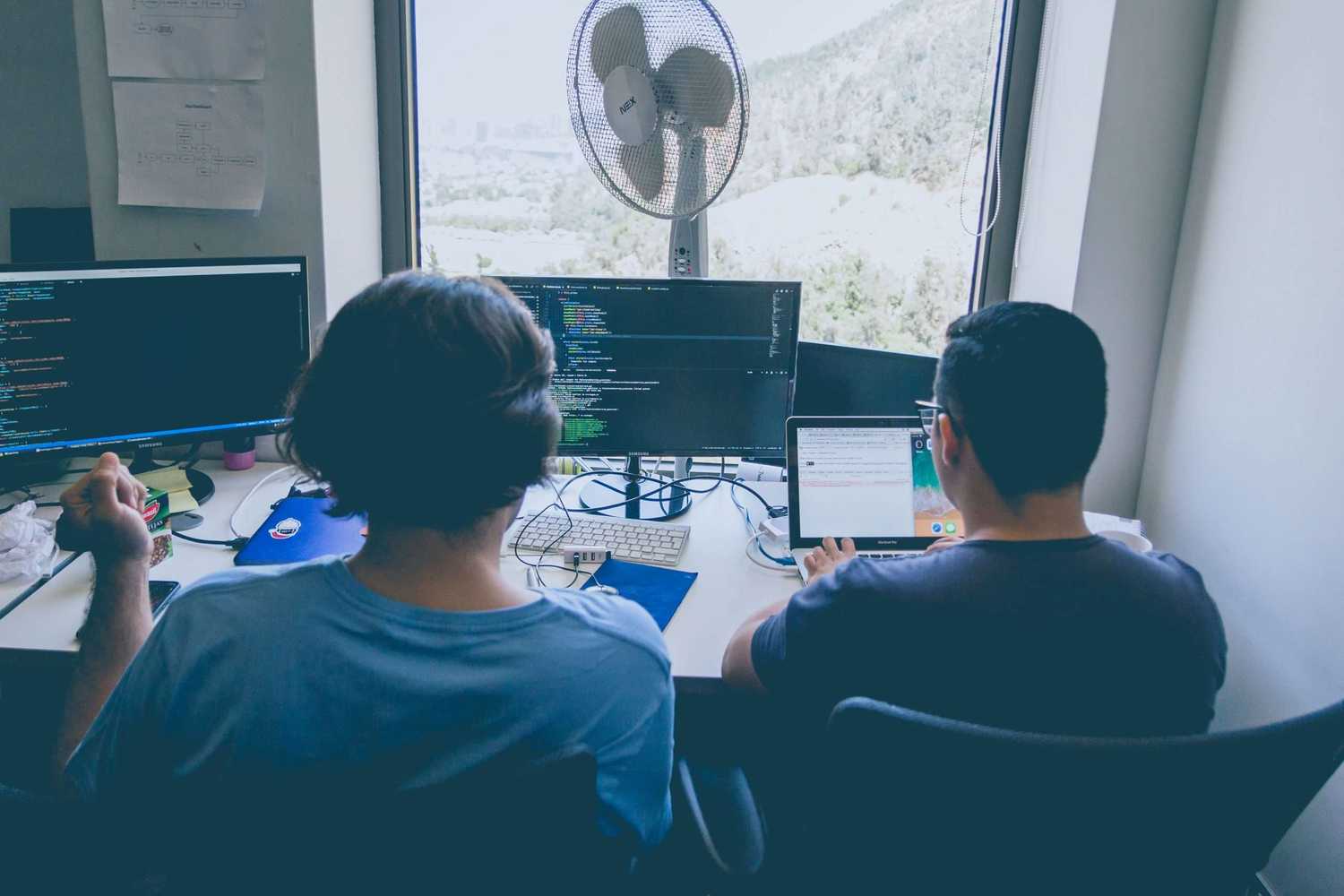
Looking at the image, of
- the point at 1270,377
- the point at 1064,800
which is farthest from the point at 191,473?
the point at 1270,377

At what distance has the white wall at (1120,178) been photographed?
1764 mm

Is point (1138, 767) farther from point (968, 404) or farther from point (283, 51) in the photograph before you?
point (283, 51)

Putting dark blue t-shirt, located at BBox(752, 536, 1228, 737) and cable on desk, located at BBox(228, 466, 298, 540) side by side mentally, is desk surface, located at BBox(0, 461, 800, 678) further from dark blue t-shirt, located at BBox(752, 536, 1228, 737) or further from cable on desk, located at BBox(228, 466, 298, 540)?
dark blue t-shirt, located at BBox(752, 536, 1228, 737)

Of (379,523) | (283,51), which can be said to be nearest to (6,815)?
(379,523)

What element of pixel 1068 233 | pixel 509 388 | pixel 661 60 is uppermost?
pixel 661 60

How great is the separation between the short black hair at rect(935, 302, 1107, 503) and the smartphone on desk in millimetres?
1206

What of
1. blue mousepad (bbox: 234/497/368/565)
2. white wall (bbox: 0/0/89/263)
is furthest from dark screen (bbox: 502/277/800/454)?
white wall (bbox: 0/0/89/263)

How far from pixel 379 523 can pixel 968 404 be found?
2.22 ft

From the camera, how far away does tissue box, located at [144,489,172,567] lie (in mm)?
1555

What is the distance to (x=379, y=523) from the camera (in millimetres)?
878

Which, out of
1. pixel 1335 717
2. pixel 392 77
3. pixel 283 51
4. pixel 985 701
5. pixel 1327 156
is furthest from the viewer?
pixel 392 77

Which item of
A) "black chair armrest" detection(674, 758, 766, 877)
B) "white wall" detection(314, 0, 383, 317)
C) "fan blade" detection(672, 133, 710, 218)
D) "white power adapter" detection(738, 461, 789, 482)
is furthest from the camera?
"white power adapter" detection(738, 461, 789, 482)

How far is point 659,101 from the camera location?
1676 mm

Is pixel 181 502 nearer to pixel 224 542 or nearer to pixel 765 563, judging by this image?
pixel 224 542
